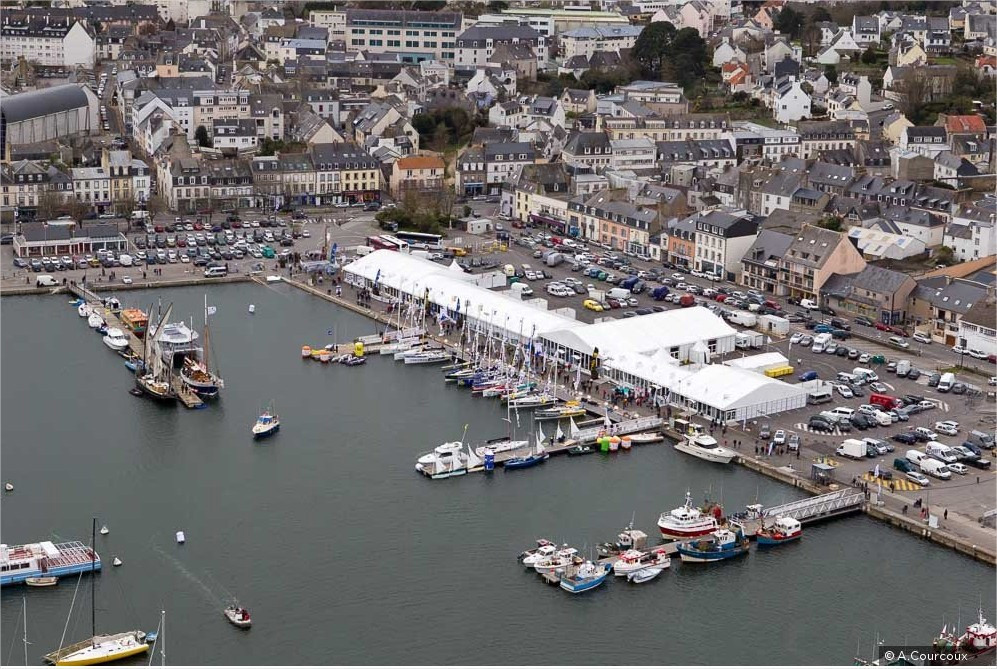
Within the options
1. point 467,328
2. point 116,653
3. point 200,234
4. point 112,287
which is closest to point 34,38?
point 200,234

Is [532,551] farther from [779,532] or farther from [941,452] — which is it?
[941,452]

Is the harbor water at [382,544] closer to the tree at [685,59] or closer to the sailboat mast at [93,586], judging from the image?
the sailboat mast at [93,586]

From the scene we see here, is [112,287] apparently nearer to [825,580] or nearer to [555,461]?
[555,461]

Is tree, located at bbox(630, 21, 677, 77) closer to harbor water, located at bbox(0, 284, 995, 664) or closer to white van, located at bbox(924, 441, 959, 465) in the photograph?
harbor water, located at bbox(0, 284, 995, 664)

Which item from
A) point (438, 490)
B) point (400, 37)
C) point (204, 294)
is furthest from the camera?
point (400, 37)

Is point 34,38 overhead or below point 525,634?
overhead

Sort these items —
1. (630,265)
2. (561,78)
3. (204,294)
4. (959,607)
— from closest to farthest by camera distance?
(959,607) → (204,294) → (630,265) → (561,78)
